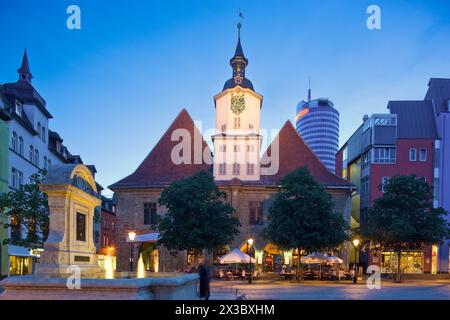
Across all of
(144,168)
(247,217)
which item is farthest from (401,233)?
(144,168)

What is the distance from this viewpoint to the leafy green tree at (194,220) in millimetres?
31938

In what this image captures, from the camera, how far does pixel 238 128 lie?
45.5 metres

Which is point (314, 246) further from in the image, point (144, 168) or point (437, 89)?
point (437, 89)

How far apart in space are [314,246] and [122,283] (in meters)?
24.1

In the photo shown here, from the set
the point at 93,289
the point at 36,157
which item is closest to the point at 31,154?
the point at 36,157

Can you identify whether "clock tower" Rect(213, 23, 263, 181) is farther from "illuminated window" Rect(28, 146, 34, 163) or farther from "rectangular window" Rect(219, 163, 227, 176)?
"illuminated window" Rect(28, 146, 34, 163)

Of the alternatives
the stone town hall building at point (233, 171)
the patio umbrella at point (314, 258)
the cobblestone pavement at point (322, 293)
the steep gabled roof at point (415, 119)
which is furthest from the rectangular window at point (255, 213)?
the steep gabled roof at point (415, 119)

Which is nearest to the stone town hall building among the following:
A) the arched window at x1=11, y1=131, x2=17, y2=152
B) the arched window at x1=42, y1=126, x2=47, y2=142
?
the arched window at x1=42, y1=126, x2=47, y2=142

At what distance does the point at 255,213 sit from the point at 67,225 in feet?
97.4

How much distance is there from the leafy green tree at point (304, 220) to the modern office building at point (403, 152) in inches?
575

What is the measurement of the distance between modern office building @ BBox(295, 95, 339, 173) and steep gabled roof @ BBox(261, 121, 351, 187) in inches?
5766

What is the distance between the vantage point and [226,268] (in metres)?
41.1

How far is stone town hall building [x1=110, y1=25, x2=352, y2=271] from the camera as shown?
42031 mm

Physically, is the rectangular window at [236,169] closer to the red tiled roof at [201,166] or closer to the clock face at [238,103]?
the red tiled roof at [201,166]
